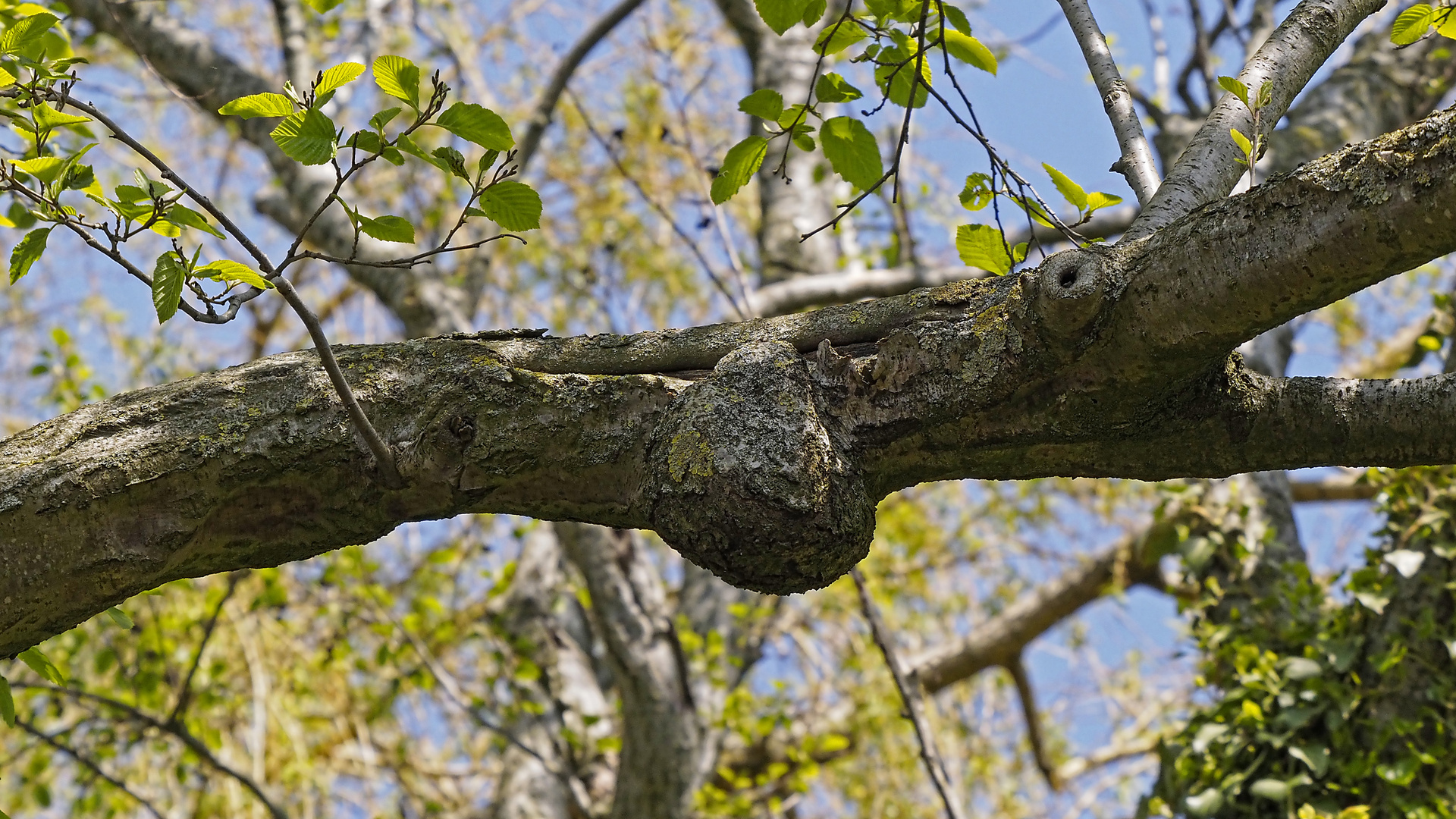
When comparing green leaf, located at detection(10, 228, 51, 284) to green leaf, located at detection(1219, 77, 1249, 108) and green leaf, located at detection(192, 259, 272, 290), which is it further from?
green leaf, located at detection(1219, 77, 1249, 108)

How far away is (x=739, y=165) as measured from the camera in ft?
6.26

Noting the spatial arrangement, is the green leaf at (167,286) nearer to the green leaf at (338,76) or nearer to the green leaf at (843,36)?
the green leaf at (338,76)

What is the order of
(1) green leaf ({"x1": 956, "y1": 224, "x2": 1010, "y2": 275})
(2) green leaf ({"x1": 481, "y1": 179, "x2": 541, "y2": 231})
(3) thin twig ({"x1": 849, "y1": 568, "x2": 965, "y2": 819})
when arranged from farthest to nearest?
(3) thin twig ({"x1": 849, "y1": 568, "x2": 965, "y2": 819})
(1) green leaf ({"x1": 956, "y1": 224, "x2": 1010, "y2": 275})
(2) green leaf ({"x1": 481, "y1": 179, "x2": 541, "y2": 231})

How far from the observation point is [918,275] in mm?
4051

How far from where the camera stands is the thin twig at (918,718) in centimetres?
273

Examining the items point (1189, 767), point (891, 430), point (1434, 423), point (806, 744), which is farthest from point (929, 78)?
point (806, 744)

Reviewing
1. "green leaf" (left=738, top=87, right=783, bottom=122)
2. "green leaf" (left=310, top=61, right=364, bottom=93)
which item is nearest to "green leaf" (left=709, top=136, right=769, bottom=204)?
"green leaf" (left=738, top=87, right=783, bottom=122)

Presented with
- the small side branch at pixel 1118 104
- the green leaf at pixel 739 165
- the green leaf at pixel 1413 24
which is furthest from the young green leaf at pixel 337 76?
the green leaf at pixel 1413 24

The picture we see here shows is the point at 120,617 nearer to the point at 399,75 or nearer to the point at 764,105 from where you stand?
the point at 399,75

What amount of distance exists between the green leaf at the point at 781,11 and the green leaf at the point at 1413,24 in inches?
33.9

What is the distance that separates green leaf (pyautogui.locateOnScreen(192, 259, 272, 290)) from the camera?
1.31 metres

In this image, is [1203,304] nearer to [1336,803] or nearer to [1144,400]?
[1144,400]

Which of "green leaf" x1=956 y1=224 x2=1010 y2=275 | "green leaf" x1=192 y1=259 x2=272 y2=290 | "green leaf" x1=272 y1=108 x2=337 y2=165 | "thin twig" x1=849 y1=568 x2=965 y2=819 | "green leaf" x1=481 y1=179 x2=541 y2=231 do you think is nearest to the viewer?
"green leaf" x1=192 y1=259 x2=272 y2=290

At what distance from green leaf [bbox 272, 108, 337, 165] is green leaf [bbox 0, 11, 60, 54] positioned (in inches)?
14.6
